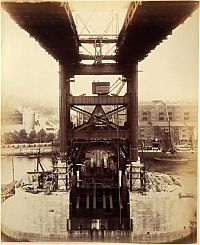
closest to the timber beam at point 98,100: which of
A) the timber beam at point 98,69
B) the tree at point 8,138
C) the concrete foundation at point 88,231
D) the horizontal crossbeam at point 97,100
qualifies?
the horizontal crossbeam at point 97,100

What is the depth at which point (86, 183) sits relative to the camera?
2.75m

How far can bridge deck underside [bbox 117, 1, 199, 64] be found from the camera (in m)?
2.49

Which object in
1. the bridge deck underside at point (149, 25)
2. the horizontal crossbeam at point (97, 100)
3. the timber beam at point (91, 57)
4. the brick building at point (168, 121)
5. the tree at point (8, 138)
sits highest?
the bridge deck underside at point (149, 25)

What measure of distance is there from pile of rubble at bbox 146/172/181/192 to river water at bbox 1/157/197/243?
0.02 meters

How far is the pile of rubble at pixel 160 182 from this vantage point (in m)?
2.67

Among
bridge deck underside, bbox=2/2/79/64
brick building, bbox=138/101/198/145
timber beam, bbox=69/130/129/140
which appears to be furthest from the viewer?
timber beam, bbox=69/130/129/140

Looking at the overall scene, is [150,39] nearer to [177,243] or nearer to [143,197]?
[143,197]

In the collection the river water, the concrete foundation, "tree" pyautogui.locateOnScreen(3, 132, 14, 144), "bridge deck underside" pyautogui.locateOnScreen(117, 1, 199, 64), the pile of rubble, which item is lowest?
the concrete foundation

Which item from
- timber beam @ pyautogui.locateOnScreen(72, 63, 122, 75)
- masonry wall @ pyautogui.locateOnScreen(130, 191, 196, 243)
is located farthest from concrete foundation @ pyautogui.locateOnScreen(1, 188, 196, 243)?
timber beam @ pyautogui.locateOnScreen(72, 63, 122, 75)

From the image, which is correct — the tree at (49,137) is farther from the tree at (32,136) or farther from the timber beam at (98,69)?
the timber beam at (98,69)

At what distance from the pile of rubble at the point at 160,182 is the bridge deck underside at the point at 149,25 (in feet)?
1.92

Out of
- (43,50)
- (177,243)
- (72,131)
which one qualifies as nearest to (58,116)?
(72,131)

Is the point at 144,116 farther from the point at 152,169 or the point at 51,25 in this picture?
the point at 51,25

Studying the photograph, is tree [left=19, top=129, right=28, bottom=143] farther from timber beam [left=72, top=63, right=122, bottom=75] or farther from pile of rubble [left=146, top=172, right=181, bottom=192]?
pile of rubble [left=146, top=172, right=181, bottom=192]
